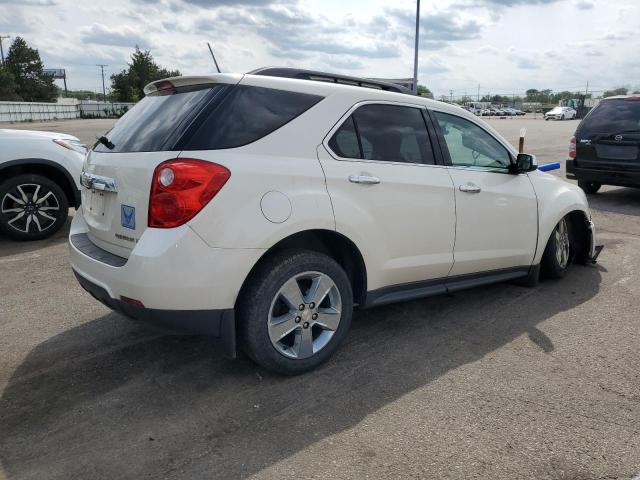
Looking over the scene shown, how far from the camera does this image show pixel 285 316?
3.35 metres

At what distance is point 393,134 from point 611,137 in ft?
22.0

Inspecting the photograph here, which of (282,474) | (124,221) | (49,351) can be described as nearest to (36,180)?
(49,351)

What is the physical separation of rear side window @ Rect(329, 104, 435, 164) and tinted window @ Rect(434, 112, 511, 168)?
257mm

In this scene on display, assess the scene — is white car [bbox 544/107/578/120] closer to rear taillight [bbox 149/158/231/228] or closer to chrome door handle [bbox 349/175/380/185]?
chrome door handle [bbox 349/175/380/185]

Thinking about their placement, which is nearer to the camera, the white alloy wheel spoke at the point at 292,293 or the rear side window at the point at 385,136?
the white alloy wheel spoke at the point at 292,293

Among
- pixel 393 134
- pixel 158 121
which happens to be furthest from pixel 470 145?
pixel 158 121

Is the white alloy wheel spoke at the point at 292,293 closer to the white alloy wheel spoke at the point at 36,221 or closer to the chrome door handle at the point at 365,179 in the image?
the chrome door handle at the point at 365,179

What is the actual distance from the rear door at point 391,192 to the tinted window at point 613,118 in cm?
634

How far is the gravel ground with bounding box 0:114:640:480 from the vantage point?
2.66 meters

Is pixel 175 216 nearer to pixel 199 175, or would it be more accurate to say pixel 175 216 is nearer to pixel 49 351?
pixel 199 175

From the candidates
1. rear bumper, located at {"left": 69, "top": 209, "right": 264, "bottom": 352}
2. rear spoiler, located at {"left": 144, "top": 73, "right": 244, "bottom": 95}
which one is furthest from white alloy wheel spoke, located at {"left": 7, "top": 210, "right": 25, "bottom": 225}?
rear bumper, located at {"left": 69, "top": 209, "right": 264, "bottom": 352}

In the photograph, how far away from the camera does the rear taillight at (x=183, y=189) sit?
2939mm

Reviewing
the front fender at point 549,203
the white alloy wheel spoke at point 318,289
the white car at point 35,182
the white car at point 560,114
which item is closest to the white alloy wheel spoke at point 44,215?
the white car at point 35,182

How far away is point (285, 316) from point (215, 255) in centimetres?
63
